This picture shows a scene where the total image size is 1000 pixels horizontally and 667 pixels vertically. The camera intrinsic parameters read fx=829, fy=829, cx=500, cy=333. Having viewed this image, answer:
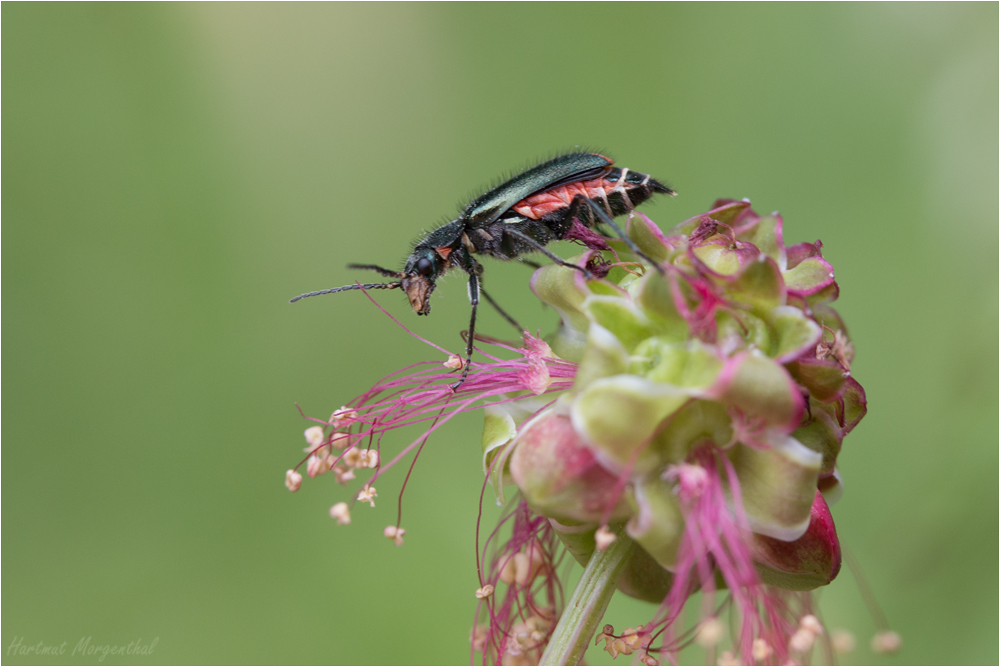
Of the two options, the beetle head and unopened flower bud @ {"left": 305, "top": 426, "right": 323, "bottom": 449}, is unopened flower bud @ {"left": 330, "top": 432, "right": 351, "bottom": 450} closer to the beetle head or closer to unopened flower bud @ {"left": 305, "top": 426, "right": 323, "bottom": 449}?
unopened flower bud @ {"left": 305, "top": 426, "right": 323, "bottom": 449}

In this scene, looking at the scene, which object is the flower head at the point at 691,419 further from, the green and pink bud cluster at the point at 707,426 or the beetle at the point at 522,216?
the beetle at the point at 522,216

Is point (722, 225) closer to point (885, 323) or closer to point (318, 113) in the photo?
point (885, 323)

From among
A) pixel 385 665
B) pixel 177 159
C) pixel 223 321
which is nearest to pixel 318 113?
pixel 177 159

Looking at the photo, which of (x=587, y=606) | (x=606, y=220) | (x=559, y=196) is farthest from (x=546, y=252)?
(x=587, y=606)

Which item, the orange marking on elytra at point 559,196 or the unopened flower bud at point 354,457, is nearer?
the unopened flower bud at point 354,457

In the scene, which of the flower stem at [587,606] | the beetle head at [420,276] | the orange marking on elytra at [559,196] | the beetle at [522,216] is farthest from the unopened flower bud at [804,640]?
the beetle head at [420,276]

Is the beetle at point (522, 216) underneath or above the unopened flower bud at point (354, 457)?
above

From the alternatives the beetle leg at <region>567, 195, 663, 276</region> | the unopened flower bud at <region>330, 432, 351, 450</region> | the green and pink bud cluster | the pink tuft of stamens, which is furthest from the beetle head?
the pink tuft of stamens

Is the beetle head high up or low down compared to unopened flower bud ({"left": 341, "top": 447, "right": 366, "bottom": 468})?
up

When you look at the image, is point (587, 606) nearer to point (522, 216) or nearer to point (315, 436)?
point (315, 436)
